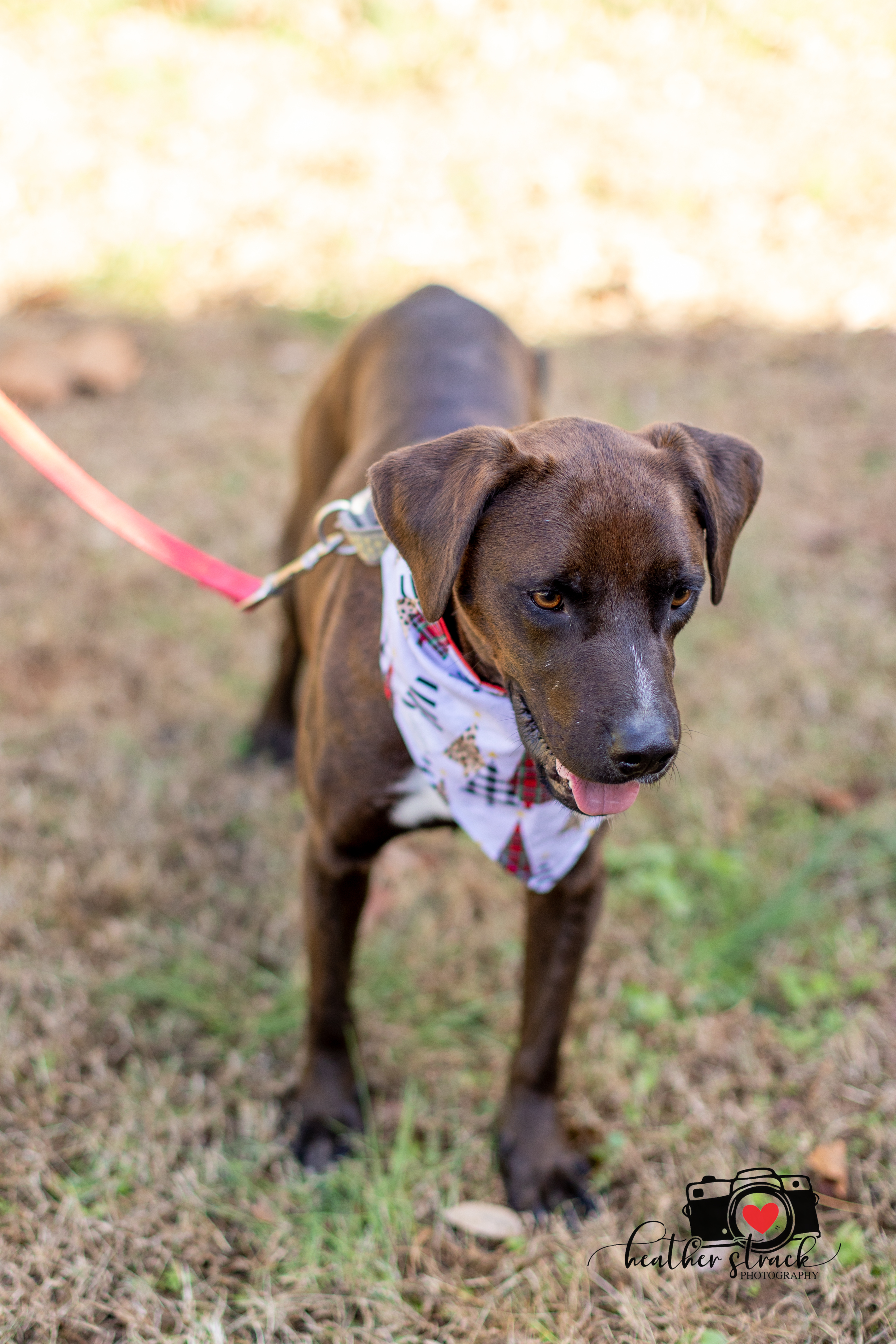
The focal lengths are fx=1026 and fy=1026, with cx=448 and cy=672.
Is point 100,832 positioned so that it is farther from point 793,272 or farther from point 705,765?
point 793,272

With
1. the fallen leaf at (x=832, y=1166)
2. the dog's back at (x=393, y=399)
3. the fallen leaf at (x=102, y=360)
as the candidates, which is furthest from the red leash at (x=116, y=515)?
the fallen leaf at (x=102, y=360)

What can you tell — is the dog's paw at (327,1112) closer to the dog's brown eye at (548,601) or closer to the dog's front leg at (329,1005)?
the dog's front leg at (329,1005)

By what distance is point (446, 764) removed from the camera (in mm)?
2287

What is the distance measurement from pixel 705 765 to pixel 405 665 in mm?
2086

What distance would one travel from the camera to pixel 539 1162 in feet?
8.73

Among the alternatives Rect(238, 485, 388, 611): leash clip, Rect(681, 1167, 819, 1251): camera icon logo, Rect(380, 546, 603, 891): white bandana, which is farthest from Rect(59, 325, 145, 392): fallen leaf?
Rect(681, 1167, 819, 1251): camera icon logo

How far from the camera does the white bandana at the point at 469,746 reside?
223cm

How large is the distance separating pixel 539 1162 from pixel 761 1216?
554mm

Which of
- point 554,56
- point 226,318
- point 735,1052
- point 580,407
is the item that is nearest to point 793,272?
point 580,407

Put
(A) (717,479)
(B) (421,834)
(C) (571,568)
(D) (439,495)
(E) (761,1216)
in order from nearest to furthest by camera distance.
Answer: (C) (571,568) < (D) (439,495) < (A) (717,479) < (E) (761,1216) < (B) (421,834)

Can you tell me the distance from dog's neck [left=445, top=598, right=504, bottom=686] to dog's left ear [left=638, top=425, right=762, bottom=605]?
19.7 inches

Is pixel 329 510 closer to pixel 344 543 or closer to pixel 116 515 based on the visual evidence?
pixel 344 543

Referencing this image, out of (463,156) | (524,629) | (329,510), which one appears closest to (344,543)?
(329,510)

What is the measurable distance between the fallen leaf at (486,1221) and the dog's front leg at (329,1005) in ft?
1.21
